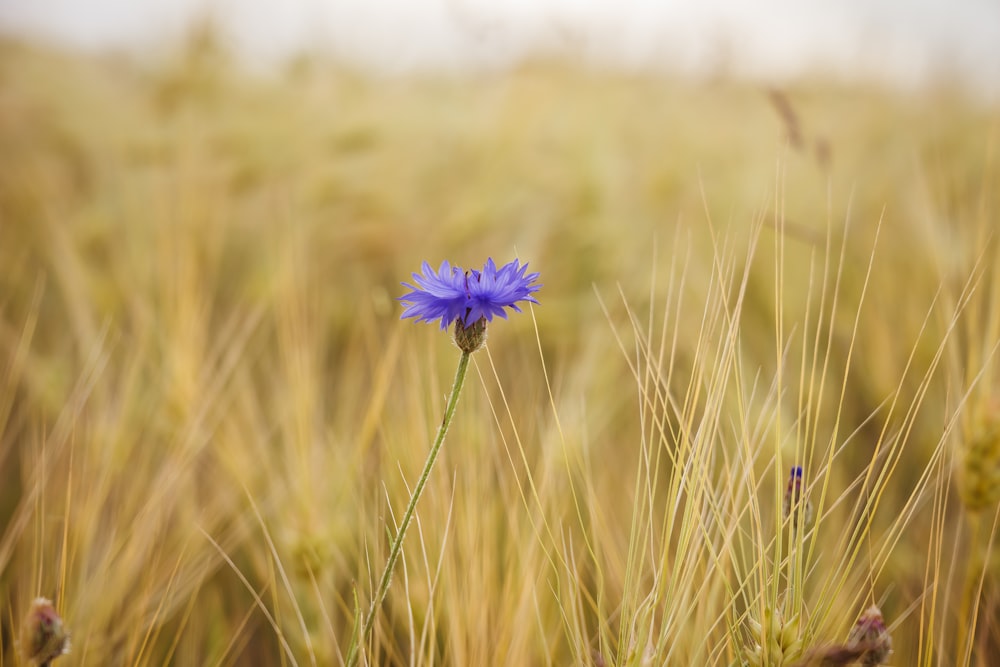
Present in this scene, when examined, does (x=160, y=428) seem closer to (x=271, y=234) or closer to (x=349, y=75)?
(x=271, y=234)

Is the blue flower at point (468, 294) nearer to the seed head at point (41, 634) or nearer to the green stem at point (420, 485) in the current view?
the green stem at point (420, 485)

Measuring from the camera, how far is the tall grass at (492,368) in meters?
0.60

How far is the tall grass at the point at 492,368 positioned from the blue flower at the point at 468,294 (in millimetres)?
59

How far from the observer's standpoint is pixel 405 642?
86 centimetres

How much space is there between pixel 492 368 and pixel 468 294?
76mm

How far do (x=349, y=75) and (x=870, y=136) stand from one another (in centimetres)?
138

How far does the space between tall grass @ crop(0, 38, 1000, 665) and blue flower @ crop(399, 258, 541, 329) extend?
6cm

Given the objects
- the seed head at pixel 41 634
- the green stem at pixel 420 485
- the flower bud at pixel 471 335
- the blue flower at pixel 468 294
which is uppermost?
the blue flower at pixel 468 294

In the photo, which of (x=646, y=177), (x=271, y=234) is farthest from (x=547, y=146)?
(x=271, y=234)

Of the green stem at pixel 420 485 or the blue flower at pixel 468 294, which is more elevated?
the blue flower at pixel 468 294

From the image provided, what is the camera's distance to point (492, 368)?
42cm

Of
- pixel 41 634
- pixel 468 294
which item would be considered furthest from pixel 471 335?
pixel 41 634

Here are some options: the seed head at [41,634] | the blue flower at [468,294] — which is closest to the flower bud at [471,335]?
the blue flower at [468,294]

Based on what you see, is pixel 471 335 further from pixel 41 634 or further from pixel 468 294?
pixel 41 634
